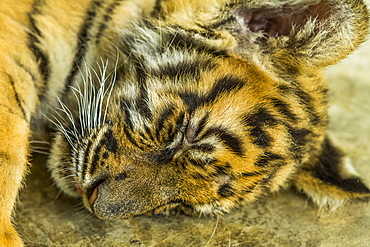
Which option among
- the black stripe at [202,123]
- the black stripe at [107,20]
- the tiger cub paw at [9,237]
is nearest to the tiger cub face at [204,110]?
the black stripe at [202,123]

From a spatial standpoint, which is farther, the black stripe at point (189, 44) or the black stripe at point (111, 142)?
the black stripe at point (189, 44)

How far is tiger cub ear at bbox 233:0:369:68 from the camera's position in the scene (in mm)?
1962

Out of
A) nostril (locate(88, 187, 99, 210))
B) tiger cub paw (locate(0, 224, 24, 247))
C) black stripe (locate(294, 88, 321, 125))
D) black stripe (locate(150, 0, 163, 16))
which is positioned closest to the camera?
tiger cub paw (locate(0, 224, 24, 247))

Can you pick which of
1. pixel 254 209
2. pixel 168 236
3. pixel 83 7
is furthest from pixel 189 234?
pixel 83 7

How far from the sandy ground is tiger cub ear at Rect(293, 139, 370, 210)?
137 mm

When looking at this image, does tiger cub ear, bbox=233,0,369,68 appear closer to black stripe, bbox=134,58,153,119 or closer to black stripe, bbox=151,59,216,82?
black stripe, bbox=151,59,216,82

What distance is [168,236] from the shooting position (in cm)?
233

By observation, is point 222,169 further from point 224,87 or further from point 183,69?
point 183,69

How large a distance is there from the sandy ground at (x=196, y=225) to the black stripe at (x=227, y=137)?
53cm

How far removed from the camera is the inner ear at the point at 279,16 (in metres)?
2.03

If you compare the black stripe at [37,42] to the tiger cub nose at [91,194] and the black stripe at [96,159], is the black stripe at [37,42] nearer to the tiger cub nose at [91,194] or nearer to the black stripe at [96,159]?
the black stripe at [96,159]

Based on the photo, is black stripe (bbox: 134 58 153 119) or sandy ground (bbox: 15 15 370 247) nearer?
black stripe (bbox: 134 58 153 119)

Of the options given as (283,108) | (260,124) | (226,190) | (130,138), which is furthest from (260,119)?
(130,138)

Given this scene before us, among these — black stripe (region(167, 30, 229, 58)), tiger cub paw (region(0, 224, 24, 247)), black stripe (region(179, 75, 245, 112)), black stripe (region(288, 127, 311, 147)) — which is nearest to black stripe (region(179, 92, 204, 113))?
black stripe (region(179, 75, 245, 112))
